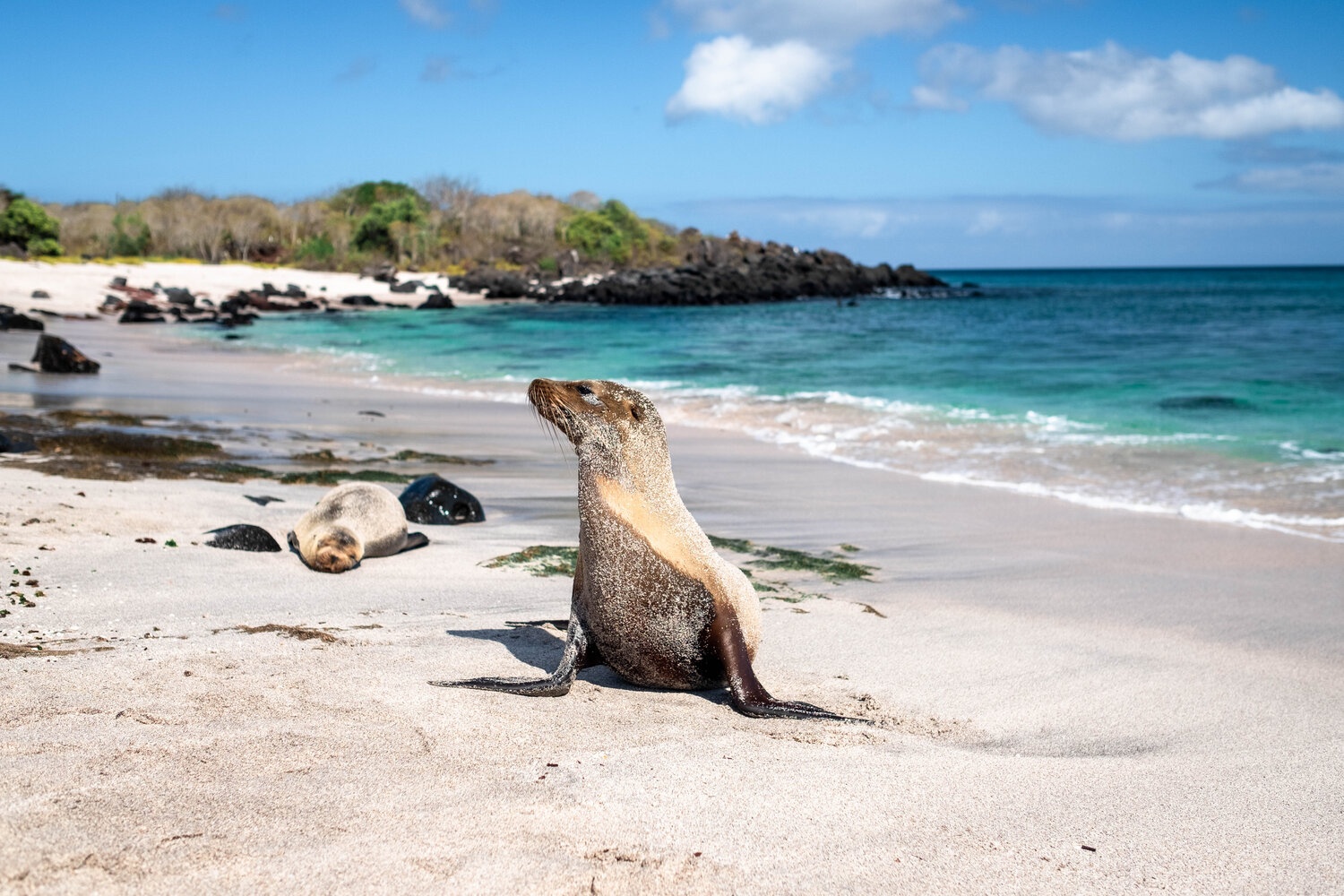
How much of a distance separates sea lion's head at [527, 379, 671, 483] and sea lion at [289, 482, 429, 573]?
8.60 ft

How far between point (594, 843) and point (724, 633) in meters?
1.57

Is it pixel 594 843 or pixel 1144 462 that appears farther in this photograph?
pixel 1144 462

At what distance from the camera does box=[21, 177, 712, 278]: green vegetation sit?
255 feet

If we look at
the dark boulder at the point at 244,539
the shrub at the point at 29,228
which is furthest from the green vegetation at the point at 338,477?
the shrub at the point at 29,228

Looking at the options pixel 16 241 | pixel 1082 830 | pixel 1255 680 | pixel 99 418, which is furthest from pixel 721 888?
pixel 16 241

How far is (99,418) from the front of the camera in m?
12.8

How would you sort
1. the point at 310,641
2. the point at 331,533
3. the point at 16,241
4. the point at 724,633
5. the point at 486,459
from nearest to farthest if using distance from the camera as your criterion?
the point at 724,633, the point at 310,641, the point at 331,533, the point at 486,459, the point at 16,241

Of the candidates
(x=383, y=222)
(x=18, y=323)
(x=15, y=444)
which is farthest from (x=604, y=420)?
(x=383, y=222)

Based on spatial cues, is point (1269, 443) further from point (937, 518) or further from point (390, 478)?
point (390, 478)

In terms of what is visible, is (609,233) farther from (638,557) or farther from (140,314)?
(638,557)

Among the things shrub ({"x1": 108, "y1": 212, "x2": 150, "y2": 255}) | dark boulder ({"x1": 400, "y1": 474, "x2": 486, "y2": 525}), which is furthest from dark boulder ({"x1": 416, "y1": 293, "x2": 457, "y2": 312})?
dark boulder ({"x1": 400, "y1": 474, "x2": 486, "y2": 525})

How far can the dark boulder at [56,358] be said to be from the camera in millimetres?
18469

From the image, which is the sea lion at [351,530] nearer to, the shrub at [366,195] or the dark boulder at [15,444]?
the dark boulder at [15,444]

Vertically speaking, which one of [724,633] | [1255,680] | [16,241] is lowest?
[1255,680]
